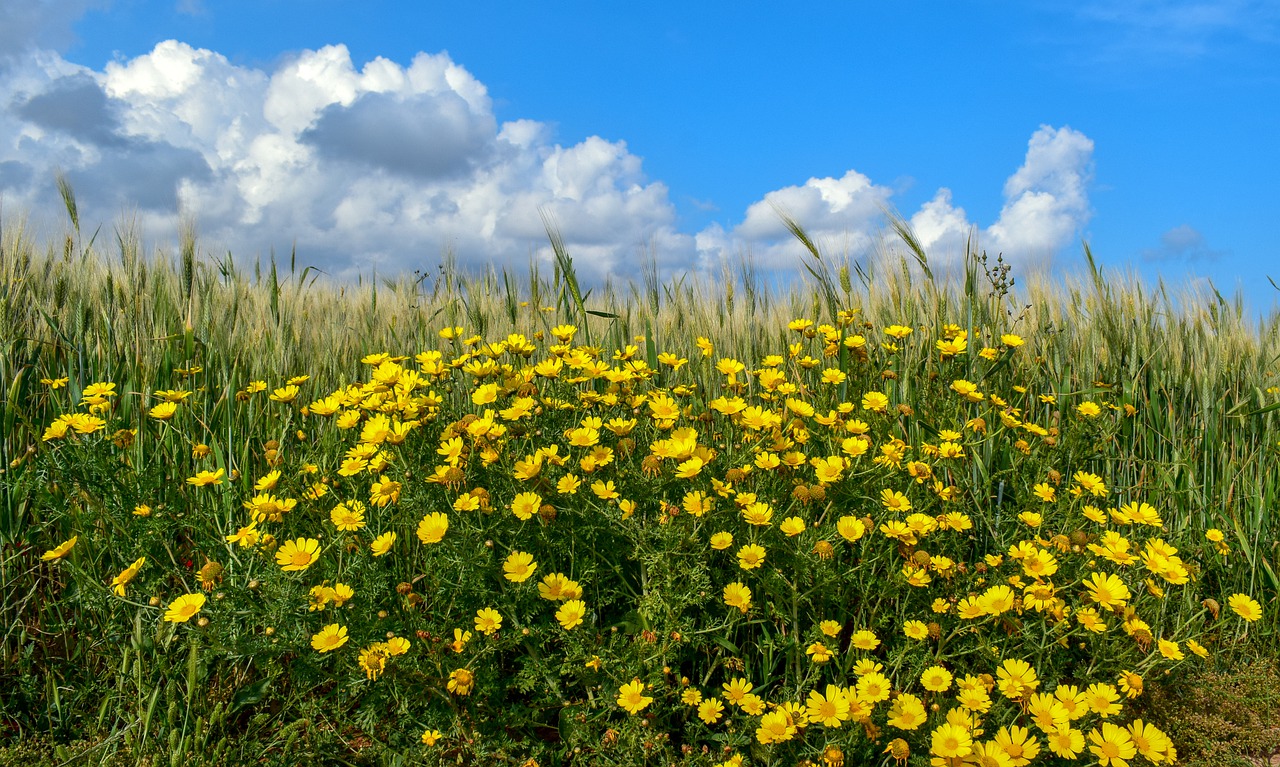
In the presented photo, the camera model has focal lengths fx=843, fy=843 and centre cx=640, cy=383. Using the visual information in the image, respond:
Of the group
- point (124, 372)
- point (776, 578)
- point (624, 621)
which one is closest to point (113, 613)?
point (124, 372)

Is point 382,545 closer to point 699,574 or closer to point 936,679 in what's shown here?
point 699,574

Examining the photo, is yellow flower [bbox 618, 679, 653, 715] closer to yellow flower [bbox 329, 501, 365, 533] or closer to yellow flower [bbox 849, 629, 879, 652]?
yellow flower [bbox 849, 629, 879, 652]

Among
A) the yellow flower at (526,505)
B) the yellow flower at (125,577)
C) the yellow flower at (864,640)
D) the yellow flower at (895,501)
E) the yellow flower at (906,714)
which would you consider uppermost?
the yellow flower at (526,505)

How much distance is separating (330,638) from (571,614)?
1.66 feet

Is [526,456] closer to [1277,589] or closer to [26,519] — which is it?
[26,519]

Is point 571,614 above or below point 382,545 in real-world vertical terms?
below

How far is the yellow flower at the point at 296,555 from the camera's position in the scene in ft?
6.20

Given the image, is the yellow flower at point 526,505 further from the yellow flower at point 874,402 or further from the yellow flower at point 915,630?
the yellow flower at point 874,402

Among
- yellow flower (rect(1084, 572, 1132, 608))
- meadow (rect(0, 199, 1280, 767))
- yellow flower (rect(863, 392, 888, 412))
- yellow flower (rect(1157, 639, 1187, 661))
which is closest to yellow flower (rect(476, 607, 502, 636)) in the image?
meadow (rect(0, 199, 1280, 767))

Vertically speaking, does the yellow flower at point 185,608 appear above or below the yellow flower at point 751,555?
below

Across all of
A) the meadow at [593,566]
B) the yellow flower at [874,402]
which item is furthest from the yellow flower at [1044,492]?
the yellow flower at [874,402]

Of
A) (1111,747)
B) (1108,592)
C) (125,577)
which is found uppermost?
(125,577)

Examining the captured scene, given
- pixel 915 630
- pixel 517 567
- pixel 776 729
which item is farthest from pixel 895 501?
pixel 517 567

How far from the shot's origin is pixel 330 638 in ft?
5.79
